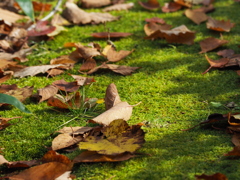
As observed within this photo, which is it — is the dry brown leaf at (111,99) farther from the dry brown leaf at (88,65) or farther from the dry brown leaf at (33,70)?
the dry brown leaf at (33,70)

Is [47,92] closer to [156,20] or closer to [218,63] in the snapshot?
[218,63]

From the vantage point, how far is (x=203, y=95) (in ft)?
6.06

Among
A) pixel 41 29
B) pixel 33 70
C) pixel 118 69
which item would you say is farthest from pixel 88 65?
pixel 41 29

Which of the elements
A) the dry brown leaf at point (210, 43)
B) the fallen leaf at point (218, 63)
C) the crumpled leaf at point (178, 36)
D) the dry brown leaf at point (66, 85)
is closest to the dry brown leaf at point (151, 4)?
the crumpled leaf at point (178, 36)

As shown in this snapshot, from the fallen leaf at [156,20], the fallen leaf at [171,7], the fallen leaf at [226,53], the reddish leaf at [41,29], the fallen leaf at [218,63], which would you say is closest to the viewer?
the fallen leaf at [218,63]

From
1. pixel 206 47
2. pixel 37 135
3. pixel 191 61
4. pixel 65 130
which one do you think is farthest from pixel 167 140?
pixel 206 47

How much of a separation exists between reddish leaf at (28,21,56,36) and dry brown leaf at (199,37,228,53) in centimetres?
106

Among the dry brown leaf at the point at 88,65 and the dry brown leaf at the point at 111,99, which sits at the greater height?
the dry brown leaf at the point at 111,99

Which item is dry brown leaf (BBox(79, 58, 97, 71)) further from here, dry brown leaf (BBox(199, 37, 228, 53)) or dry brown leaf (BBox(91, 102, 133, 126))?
dry brown leaf (BBox(199, 37, 228, 53))

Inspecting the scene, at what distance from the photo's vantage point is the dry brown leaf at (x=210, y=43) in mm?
2328

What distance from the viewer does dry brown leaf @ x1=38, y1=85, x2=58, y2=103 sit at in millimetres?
1871

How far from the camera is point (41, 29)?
9.01 feet

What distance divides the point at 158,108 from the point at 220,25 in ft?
3.73

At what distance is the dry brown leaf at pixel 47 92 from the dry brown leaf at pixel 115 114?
1.35 feet
